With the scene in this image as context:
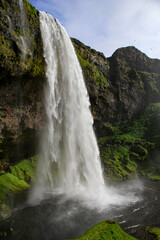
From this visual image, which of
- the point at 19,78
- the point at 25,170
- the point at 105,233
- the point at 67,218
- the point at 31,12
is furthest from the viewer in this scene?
the point at 25,170

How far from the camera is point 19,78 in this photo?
1562 cm

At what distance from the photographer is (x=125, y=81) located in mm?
36375

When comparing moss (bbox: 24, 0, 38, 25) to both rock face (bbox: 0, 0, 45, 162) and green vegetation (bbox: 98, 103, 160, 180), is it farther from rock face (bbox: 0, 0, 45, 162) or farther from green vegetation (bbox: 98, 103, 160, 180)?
green vegetation (bbox: 98, 103, 160, 180)

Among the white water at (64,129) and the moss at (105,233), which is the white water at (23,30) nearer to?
the white water at (64,129)

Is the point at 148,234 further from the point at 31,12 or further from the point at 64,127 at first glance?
the point at 31,12

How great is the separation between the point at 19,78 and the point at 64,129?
23.5 ft

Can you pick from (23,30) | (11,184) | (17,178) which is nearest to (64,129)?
(17,178)

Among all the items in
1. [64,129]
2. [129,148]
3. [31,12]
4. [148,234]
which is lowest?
[148,234]

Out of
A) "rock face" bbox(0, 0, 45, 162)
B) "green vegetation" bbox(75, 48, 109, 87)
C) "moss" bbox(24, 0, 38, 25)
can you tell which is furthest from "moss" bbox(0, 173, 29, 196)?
"green vegetation" bbox(75, 48, 109, 87)

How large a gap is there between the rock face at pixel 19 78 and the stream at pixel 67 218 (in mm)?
6434

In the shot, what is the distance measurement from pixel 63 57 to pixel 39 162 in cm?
1252

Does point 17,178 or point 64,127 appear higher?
point 64,127

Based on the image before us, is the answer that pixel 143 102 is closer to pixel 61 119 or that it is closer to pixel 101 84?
pixel 101 84

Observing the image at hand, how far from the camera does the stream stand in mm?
9391
